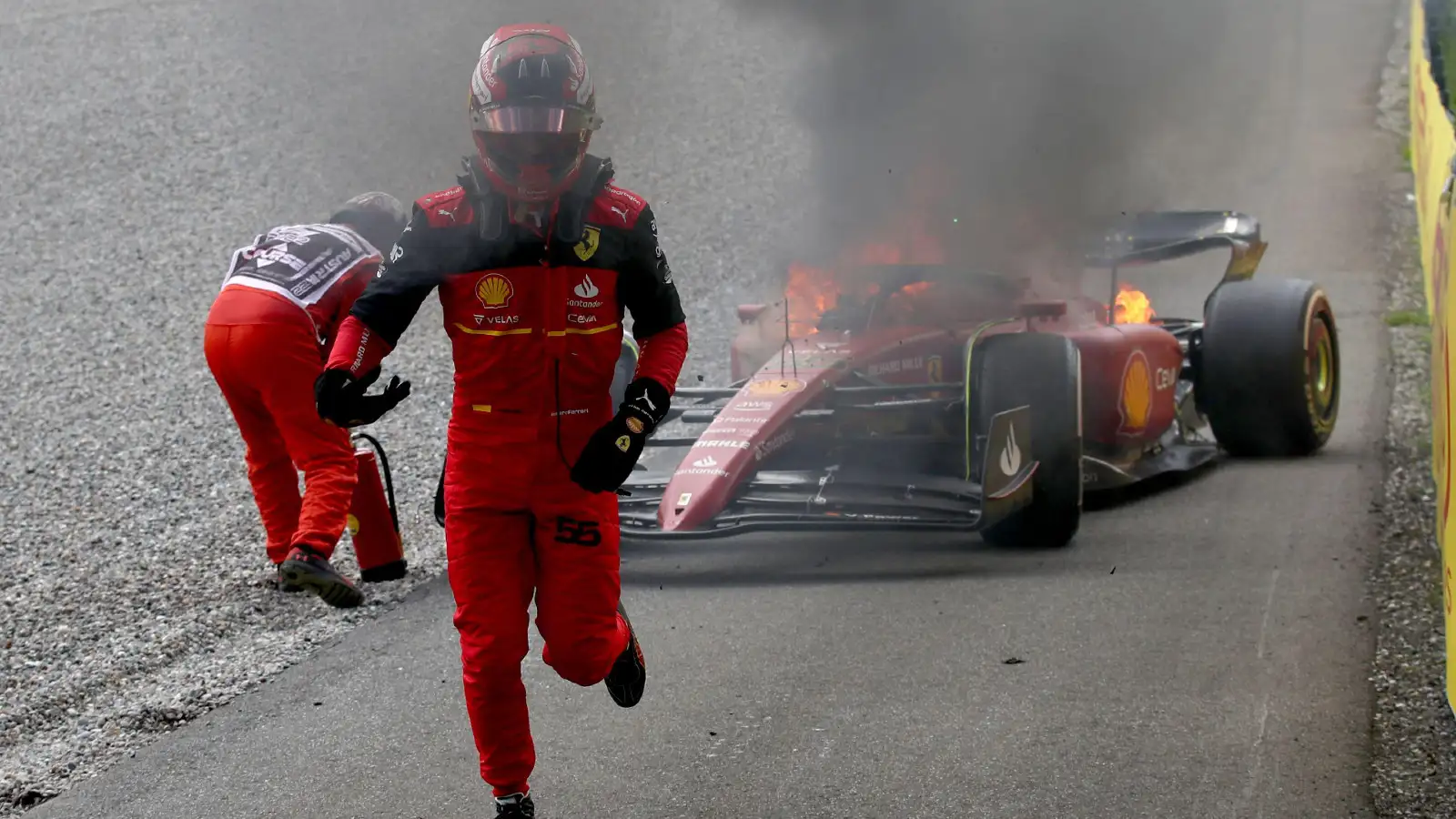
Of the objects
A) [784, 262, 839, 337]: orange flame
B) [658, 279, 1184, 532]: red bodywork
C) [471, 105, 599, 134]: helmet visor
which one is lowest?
[658, 279, 1184, 532]: red bodywork

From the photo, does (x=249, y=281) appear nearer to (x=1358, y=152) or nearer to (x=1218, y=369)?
(x=1218, y=369)

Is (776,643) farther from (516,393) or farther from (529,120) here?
(529,120)

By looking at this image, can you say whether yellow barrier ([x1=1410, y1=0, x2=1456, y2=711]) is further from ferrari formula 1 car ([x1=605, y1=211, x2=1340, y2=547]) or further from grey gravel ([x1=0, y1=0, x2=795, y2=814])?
grey gravel ([x1=0, y1=0, x2=795, y2=814])

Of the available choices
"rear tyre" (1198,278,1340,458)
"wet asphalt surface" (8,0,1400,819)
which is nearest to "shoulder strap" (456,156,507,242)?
"wet asphalt surface" (8,0,1400,819)

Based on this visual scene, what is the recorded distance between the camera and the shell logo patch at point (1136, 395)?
749 centimetres

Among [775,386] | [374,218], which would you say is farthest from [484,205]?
[775,386]

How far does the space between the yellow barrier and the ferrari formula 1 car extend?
86 centimetres

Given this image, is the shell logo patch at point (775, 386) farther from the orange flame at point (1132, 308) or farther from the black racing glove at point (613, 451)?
the black racing glove at point (613, 451)

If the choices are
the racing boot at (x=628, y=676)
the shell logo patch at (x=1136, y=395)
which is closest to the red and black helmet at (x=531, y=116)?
the racing boot at (x=628, y=676)

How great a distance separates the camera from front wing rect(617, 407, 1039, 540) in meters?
6.02

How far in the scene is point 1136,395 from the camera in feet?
24.9

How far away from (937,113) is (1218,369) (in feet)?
6.96

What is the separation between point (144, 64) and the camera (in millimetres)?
19734

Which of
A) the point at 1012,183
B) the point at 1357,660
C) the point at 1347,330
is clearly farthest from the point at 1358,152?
the point at 1357,660
